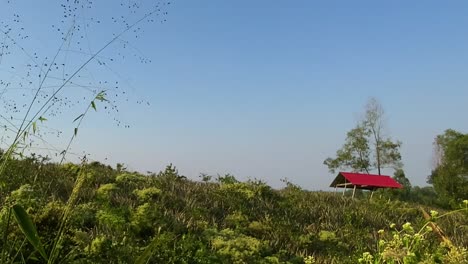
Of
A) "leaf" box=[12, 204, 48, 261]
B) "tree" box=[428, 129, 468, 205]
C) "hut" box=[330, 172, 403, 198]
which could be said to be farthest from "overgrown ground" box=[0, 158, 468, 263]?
"tree" box=[428, 129, 468, 205]

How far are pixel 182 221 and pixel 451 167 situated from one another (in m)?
44.7

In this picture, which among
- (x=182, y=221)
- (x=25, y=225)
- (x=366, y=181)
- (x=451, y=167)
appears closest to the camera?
(x=25, y=225)

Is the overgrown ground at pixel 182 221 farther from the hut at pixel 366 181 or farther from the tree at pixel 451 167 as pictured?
the tree at pixel 451 167

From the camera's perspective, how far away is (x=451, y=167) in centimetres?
4494

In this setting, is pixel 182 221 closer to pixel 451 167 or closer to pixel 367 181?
pixel 367 181

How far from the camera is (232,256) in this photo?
4.73 m

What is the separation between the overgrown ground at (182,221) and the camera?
3846mm

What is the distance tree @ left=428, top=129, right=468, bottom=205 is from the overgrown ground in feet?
120

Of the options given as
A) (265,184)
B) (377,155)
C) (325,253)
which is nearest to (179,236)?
(325,253)

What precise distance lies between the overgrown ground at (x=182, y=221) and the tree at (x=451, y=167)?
36.5m

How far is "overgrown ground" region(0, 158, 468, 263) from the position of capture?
3.85 meters

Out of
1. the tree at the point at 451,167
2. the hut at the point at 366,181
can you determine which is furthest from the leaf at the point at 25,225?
the tree at the point at 451,167

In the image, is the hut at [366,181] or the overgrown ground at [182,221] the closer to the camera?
the overgrown ground at [182,221]

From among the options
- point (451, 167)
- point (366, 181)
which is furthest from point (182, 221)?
point (451, 167)
